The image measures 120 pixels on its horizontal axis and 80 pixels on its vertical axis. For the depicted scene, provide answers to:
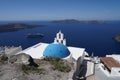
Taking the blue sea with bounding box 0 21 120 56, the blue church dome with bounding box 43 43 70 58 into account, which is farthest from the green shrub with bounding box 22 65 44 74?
the blue sea with bounding box 0 21 120 56

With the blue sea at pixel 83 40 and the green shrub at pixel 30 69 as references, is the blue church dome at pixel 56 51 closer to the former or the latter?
the green shrub at pixel 30 69

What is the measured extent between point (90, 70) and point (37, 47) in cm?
684

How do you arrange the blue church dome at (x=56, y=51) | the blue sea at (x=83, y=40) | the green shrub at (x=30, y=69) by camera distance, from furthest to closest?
the blue sea at (x=83, y=40) < the blue church dome at (x=56, y=51) < the green shrub at (x=30, y=69)

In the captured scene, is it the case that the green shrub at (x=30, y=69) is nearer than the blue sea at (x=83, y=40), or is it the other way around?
the green shrub at (x=30, y=69)

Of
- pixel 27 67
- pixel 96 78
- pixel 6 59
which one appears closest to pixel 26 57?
pixel 27 67

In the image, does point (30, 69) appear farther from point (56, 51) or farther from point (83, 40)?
point (83, 40)

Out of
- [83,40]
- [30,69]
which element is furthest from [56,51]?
[83,40]

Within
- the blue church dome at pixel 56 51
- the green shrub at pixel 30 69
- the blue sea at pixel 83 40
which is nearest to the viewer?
the green shrub at pixel 30 69

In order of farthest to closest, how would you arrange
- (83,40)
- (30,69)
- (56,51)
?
(83,40) → (56,51) → (30,69)

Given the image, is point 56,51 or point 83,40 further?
point 83,40

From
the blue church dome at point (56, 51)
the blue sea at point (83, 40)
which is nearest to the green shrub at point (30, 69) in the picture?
the blue church dome at point (56, 51)

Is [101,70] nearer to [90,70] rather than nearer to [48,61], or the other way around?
[90,70]

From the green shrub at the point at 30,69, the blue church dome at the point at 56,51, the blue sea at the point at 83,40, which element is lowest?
the blue sea at the point at 83,40

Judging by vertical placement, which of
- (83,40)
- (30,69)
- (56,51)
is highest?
(30,69)
